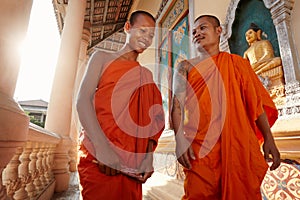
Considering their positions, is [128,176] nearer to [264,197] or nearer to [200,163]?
[200,163]

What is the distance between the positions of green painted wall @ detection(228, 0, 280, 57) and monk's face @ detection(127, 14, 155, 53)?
1.28m

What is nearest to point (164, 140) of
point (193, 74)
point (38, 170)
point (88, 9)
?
point (38, 170)

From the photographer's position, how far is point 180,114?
1253 mm

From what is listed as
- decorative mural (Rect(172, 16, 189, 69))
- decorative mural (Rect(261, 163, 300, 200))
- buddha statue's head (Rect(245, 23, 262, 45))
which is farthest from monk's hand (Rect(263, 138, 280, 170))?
decorative mural (Rect(172, 16, 189, 69))

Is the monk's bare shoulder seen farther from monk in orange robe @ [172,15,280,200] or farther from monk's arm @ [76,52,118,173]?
monk in orange robe @ [172,15,280,200]

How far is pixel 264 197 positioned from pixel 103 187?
1406mm

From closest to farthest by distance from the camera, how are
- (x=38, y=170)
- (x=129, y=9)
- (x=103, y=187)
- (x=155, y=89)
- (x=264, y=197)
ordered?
(x=103, y=187), (x=155, y=89), (x=264, y=197), (x=38, y=170), (x=129, y=9)

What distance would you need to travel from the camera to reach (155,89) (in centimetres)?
123

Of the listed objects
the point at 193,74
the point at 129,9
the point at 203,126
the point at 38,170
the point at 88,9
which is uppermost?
the point at 129,9

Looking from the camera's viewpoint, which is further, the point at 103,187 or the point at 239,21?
the point at 239,21

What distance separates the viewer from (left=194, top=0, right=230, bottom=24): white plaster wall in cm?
260

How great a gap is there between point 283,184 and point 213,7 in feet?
8.04

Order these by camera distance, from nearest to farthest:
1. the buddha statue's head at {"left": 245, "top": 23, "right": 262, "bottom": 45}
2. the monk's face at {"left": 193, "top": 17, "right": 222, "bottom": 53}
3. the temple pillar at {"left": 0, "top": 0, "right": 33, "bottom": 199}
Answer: the temple pillar at {"left": 0, "top": 0, "right": 33, "bottom": 199}
the monk's face at {"left": 193, "top": 17, "right": 222, "bottom": 53}
the buddha statue's head at {"left": 245, "top": 23, "right": 262, "bottom": 45}

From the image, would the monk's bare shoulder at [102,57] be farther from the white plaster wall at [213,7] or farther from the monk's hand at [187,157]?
the white plaster wall at [213,7]
